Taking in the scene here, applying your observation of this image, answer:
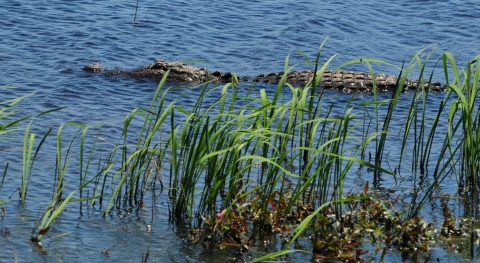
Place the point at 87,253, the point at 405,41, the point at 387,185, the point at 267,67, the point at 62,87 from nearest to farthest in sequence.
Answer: the point at 87,253 < the point at 387,185 < the point at 62,87 < the point at 267,67 < the point at 405,41

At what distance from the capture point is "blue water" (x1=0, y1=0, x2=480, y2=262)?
871cm

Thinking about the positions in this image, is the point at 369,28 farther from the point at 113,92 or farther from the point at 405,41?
the point at 113,92

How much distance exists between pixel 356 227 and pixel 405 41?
887 centimetres

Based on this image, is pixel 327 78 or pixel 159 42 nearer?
pixel 327 78

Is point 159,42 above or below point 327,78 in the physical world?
below

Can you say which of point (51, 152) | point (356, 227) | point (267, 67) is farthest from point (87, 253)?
point (267, 67)

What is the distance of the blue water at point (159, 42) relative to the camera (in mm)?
8711

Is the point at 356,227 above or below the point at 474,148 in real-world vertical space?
below

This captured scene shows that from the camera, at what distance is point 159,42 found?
12812 mm

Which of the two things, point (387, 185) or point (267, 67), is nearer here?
point (387, 185)

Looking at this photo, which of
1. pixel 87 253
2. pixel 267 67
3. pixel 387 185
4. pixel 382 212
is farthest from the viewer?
pixel 267 67

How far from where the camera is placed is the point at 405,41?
13.5 m

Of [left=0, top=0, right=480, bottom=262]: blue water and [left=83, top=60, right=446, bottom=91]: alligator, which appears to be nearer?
[left=0, top=0, right=480, bottom=262]: blue water

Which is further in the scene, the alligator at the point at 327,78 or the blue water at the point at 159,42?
the alligator at the point at 327,78
